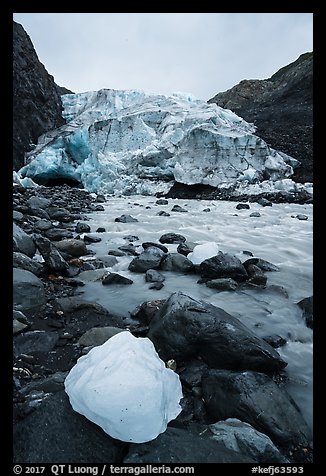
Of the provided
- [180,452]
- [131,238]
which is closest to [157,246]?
[131,238]

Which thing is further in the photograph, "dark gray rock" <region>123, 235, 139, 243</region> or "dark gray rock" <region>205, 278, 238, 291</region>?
"dark gray rock" <region>123, 235, 139, 243</region>

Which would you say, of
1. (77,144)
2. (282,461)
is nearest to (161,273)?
(282,461)

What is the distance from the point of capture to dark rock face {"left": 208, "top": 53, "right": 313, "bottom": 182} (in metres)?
17.2

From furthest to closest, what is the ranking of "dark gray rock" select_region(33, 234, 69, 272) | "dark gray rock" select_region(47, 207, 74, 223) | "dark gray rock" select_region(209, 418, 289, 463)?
"dark gray rock" select_region(47, 207, 74, 223), "dark gray rock" select_region(33, 234, 69, 272), "dark gray rock" select_region(209, 418, 289, 463)

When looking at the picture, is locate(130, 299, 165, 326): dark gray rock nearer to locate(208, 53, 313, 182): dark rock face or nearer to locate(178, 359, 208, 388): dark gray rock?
locate(178, 359, 208, 388): dark gray rock

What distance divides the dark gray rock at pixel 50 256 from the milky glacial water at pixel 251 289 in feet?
1.37

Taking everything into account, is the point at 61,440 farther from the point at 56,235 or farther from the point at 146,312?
the point at 56,235

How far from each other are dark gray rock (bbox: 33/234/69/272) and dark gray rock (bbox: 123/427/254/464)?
2587 mm

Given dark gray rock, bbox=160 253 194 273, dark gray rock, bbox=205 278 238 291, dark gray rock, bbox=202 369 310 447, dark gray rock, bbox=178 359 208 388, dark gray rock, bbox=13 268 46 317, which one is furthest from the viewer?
dark gray rock, bbox=160 253 194 273

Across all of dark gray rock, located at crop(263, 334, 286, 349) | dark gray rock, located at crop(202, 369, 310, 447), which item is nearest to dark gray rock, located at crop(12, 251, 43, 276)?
dark gray rock, located at crop(202, 369, 310, 447)

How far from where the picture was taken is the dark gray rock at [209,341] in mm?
1909

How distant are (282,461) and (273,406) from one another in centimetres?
30

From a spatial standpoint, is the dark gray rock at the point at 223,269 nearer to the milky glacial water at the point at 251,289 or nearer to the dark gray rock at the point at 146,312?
the milky glacial water at the point at 251,289
